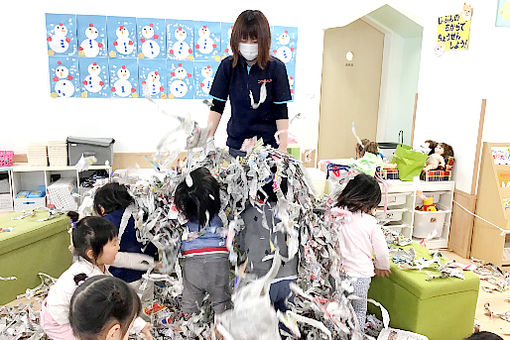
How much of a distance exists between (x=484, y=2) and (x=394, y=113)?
2.38m

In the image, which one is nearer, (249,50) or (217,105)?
(249,50)

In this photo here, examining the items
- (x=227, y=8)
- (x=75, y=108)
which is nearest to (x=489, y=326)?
(x=227, y=8)

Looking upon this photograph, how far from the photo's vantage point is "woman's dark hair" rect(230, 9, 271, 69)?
2254mm

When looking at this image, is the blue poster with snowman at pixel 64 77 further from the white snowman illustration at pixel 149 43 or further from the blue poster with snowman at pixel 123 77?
the white snowman illustration at pixel 149 43

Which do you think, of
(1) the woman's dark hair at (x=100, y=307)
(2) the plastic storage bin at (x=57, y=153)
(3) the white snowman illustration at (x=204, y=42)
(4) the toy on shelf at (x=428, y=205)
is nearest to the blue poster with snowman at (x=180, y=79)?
(3) the white snowman illustration at (x=204, y=42)

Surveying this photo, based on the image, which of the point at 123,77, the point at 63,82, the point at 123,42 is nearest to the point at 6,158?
the point at 63,82

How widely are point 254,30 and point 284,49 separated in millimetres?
3108

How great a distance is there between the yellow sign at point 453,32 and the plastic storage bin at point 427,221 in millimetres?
1579

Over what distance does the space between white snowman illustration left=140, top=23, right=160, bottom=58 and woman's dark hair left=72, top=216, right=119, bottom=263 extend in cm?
321

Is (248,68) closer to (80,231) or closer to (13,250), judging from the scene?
(80,231)

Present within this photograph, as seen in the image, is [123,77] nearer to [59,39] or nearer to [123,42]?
[123,42]

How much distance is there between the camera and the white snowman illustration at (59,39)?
4625 millimetres

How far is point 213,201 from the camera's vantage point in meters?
2.17

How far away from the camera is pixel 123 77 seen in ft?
15.9
